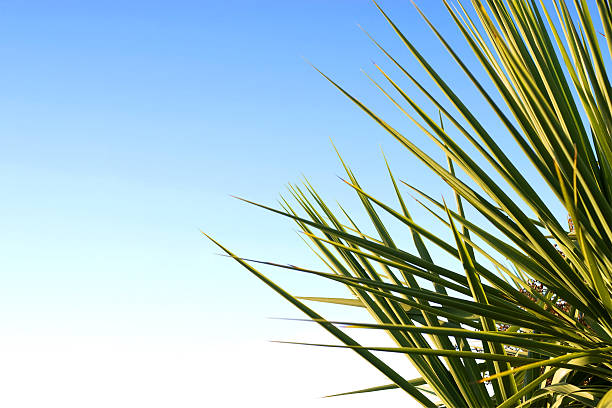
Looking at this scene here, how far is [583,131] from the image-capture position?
4.77 ft

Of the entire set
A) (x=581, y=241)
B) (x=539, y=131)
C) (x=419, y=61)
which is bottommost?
(x=581, y=241)

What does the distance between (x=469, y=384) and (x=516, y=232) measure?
0.48 metres

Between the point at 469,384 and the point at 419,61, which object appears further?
the point at 469,384

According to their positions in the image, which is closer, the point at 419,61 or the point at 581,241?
the point at 581,241

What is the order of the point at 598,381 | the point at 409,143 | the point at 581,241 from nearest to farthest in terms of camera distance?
the point at 581,241, the point at 409,143, the point at 598,381

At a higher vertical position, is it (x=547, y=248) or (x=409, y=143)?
(x=409, y=143)

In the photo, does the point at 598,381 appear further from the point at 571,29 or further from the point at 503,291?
the point at 571,29

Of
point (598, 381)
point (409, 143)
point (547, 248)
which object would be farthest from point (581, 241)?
point (598, 381)

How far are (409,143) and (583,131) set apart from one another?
413 millimetres

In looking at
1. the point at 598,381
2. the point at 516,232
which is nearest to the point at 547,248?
the point at 516,232

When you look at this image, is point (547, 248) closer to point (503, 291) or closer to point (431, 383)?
point (503, 291)

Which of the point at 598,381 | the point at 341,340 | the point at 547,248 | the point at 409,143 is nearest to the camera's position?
the point at 547,248

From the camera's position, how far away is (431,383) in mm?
1691

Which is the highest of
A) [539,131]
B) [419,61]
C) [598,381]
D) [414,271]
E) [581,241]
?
[419,61]
